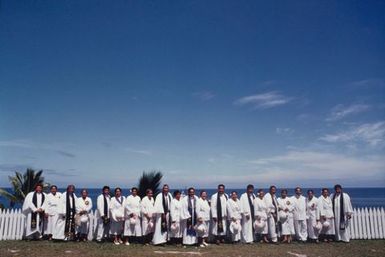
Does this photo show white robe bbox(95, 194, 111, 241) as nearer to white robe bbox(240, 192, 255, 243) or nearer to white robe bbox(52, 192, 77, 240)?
white robe bbox(52, 192, 77, 240)

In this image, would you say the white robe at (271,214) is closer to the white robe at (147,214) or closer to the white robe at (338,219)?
the white robe at (338,219)

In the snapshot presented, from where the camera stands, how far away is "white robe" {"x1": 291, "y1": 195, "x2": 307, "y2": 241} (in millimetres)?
12578

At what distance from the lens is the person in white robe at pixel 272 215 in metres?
12.3

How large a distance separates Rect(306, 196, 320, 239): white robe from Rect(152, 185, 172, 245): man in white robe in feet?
18.7

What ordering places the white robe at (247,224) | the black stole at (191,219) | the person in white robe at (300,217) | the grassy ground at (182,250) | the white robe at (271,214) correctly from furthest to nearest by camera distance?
the person in white robe at (300,217), the white robe at (271,214), the white robe at (247,224), the black stole at (191,219), the grassy ground at (182,250)

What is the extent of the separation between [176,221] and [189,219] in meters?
0.49

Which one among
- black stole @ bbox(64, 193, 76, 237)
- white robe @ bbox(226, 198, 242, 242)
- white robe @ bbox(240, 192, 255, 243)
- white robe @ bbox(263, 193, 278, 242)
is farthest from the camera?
white robe @ bbox(263, 193, 278, 242)

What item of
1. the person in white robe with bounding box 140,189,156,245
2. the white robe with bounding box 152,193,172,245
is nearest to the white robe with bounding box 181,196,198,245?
the white robe with bounding box 152,193,172,245

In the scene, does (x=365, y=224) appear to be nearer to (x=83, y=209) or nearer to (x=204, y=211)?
(x=204, y=211)

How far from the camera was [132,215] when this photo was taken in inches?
464

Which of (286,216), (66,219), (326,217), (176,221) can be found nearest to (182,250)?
(176,221)

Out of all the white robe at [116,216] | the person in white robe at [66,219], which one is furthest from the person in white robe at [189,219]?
the person in white robe at [66,219]

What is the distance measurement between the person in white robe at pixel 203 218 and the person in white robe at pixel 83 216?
14.2 feet

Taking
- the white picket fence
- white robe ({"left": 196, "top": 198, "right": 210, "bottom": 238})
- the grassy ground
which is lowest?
the grassy ground
